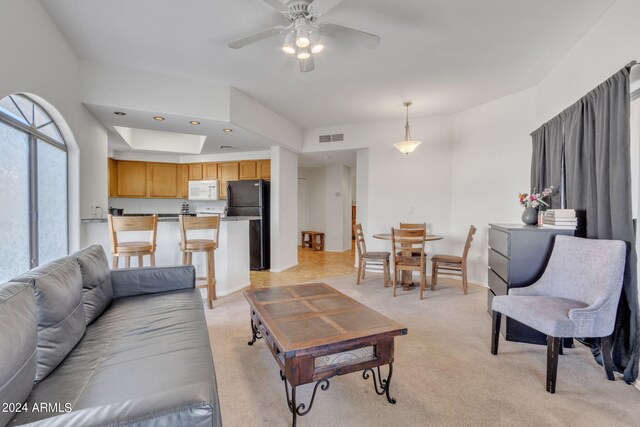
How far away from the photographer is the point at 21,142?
231 centimetres

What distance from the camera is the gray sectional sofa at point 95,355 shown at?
78 cm

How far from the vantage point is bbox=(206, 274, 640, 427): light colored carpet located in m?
1.62

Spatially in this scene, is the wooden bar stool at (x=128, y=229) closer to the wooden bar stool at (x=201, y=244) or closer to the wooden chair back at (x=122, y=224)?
the wooden chair back at (x=122, y=224)

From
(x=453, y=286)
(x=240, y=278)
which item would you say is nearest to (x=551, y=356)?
(x=453, y=286)

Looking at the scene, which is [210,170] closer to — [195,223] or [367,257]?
[195,223]

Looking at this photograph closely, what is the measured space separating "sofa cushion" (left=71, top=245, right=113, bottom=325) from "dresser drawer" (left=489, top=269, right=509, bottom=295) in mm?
3295

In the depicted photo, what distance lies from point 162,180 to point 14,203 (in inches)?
162

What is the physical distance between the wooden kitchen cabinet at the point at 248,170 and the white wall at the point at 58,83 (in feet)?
7.91

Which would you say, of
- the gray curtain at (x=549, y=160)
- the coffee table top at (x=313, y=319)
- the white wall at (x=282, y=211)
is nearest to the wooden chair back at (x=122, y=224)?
the coffee table top at (x=313, y=319)

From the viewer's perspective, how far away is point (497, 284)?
293 centimetres

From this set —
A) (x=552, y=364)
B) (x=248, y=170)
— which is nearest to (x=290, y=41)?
(x=552, y=364)

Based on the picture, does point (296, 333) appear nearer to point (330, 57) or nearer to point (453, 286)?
point (330, 57)

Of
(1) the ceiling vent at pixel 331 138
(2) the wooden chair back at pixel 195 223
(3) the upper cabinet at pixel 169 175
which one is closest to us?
(2) the wooden chair back at pixel 195 223

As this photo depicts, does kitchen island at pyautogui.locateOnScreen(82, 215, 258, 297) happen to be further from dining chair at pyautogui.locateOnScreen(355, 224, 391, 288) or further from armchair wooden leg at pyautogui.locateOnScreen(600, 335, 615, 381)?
armchair wooden leg at pyautogui.locateOnScreen(600, 335, 615, 381)
